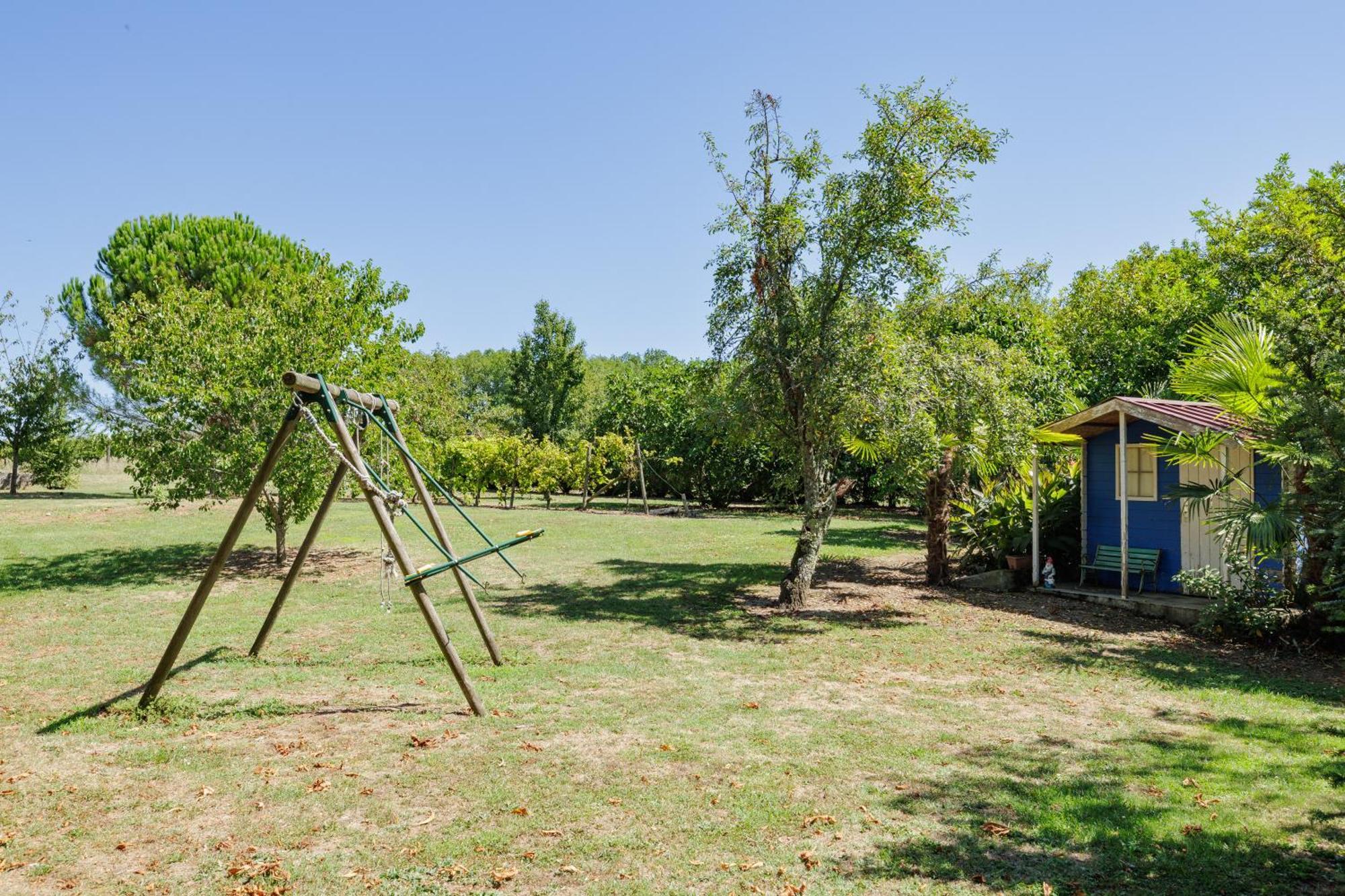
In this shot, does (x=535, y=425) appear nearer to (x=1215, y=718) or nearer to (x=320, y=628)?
(x=320, y=628)

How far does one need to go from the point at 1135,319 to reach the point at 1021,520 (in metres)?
17.7

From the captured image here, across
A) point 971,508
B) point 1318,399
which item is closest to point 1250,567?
point 971,508

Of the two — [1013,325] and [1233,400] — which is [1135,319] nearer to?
[1013,325]

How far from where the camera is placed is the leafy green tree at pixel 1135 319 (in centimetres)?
2384

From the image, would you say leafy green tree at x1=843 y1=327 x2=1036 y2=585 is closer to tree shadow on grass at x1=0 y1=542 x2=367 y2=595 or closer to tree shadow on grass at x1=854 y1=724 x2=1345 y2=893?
tree shadow on grass at x1=854 y1=724 x2=1345 y2=893

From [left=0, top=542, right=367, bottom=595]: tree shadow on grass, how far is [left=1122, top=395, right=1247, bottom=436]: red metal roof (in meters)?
13.0

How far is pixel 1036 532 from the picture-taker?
13617mm

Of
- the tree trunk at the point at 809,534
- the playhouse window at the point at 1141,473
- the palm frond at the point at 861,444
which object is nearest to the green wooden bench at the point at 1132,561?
the playhouse window at the point at 1141,473

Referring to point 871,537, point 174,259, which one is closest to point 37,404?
point 174,259

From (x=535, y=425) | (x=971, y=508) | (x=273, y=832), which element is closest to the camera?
(x=273, y=832)

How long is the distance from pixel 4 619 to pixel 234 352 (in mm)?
4905

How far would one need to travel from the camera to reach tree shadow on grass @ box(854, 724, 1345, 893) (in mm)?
4168

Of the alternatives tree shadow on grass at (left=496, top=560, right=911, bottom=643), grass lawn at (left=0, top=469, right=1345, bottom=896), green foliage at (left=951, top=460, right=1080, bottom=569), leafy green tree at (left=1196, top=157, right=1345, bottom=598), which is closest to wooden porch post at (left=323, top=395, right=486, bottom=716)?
grass lawn at (left=0, top=469, right=1345, bottom=896)

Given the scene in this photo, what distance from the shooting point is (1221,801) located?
5.14m
